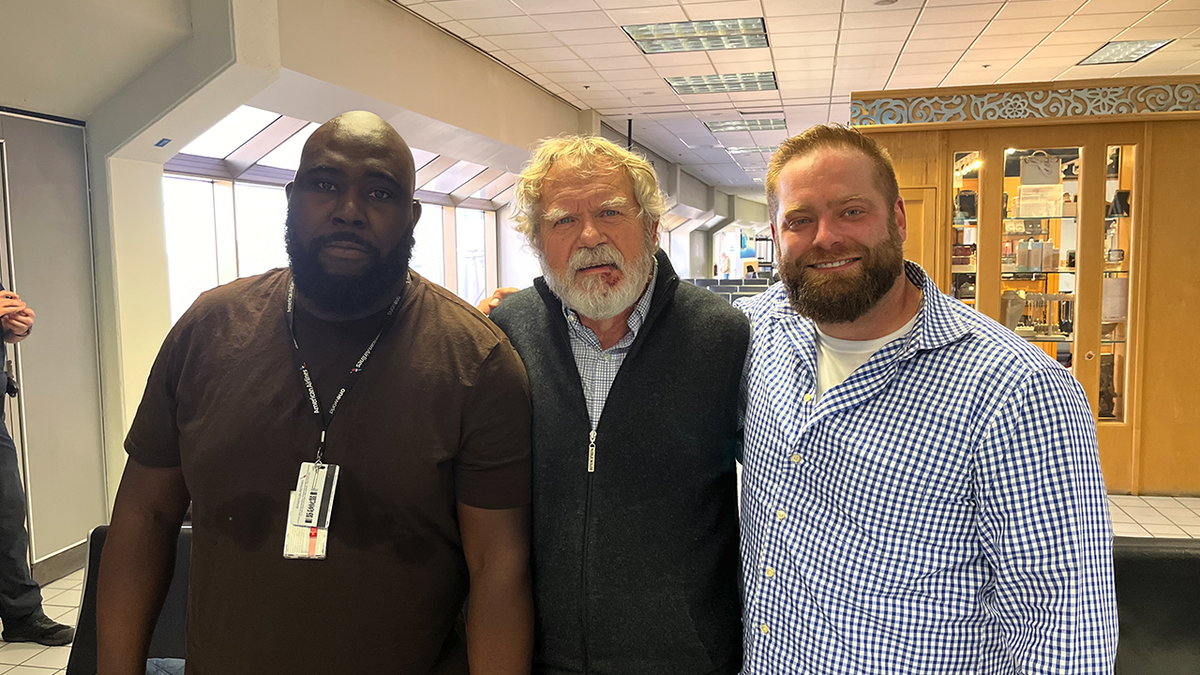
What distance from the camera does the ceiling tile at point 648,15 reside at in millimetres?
6320

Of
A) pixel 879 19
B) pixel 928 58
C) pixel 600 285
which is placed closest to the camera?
pixel 600 285

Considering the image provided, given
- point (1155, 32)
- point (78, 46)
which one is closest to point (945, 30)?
point (1155, 32)

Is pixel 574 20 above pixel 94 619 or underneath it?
above

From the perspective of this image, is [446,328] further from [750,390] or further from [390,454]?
[750,390]

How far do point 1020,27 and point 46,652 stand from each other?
323 inches

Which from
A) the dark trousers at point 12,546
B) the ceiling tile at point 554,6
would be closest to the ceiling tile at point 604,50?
the ceiling tile at point 554,6

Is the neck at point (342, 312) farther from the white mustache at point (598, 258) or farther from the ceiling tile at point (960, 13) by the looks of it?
the ceiling tile at point (960, 13)

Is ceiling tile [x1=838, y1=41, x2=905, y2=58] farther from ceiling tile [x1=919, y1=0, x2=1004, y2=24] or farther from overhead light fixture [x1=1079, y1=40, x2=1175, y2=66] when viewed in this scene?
overhead light fixture [x1=1079, y1=40, x2=1175, y2=66]

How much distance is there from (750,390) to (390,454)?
0.75 metres

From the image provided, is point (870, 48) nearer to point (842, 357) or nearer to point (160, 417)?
point (842, 357)

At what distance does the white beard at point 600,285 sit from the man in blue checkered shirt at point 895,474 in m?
0.30

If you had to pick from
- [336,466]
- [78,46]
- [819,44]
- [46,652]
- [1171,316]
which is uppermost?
[819,44]

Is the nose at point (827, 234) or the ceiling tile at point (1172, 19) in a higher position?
the ceiling tile at point (1172, 19)

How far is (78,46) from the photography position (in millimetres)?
4027
